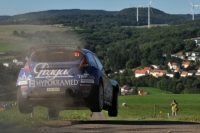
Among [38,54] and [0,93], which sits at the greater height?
[38,54]

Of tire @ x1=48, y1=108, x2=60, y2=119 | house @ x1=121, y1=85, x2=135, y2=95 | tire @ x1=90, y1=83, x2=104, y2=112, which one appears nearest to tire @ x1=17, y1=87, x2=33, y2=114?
tire @ x1=90, y1=83, x2=104, y2=112

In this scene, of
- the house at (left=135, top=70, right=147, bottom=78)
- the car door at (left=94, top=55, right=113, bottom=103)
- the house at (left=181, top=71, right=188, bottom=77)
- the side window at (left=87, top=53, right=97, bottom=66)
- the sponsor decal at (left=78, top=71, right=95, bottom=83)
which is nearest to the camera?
the sponsor decal at (left=78, top=71, right=95, bottom=83)

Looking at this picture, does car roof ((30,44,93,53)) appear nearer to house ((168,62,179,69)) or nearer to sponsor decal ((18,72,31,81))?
sponsor decal ((18,72,31,81))

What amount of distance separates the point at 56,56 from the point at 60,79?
59 centimetres

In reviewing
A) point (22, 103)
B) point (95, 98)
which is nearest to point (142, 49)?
point (22, 103)

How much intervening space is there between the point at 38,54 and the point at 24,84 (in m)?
0.67

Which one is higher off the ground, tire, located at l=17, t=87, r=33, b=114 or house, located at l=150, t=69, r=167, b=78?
tire, located at l=17, t=87, r=33, b=114

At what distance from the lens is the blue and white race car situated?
10.4 meters

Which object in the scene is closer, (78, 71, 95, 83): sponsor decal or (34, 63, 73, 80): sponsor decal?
(34, 63, 73, 80): sponsor decal

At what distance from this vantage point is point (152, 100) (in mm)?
66625

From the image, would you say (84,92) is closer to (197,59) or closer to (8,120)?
(8,120)

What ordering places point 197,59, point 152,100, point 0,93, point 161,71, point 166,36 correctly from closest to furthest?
point 0,93
point 152,100
point 161,71
point 197,59
point 166,36

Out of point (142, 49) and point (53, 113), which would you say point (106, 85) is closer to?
point (53, 113)

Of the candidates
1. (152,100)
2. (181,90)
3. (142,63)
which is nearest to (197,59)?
(142,63)
